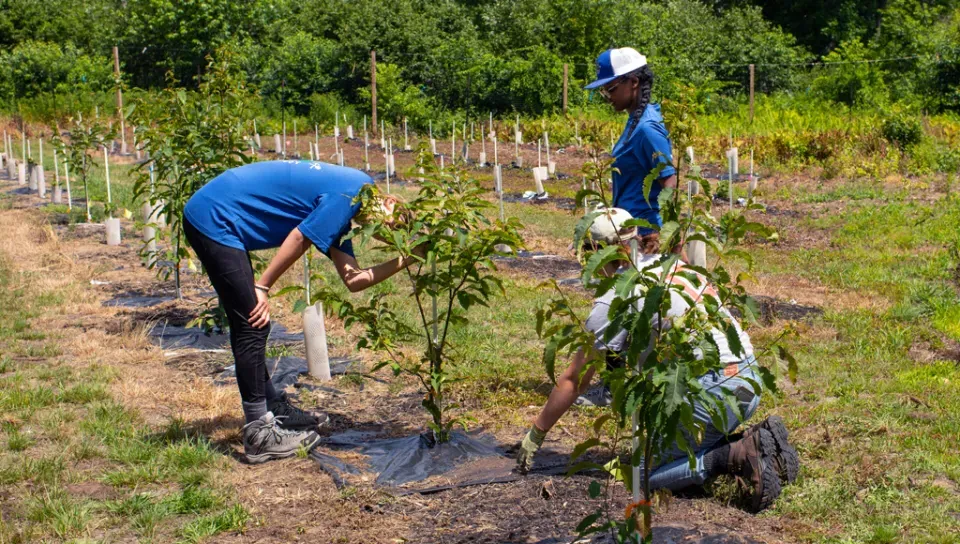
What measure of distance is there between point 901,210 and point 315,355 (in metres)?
9.11

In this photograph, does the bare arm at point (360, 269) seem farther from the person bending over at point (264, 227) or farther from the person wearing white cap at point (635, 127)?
the person wearing white cap at point (635, 127)

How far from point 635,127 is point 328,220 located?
1377mm

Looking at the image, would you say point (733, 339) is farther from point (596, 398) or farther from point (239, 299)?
point (596, 398)

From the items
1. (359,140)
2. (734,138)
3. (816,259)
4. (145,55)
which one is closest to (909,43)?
(734,138)

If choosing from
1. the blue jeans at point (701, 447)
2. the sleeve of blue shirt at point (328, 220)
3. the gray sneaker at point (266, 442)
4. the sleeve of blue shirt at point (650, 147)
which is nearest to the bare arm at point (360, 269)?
the sleeve of blue shirt at point (328, 220)

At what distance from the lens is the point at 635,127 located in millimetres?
4211

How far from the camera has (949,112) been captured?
2100 cm

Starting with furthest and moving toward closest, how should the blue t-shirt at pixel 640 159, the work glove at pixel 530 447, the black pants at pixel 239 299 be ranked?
the blue t-shirt at pixel 640 159, the black pants at pixel 239 299, the work glove at pixel 530 447

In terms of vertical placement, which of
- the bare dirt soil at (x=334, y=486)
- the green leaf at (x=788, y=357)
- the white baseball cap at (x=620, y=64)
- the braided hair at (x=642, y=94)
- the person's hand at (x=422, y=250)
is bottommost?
the bare dirt soil at (x=334, y=486)

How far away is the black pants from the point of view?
13.3 ft

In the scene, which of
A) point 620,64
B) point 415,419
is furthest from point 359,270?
point 620,64

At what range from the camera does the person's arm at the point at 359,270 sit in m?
4.07

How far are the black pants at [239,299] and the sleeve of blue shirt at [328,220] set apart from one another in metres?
0.35

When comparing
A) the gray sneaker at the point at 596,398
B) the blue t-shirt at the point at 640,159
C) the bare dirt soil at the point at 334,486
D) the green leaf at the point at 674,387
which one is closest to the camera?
the green leaf at the point at 674,387
